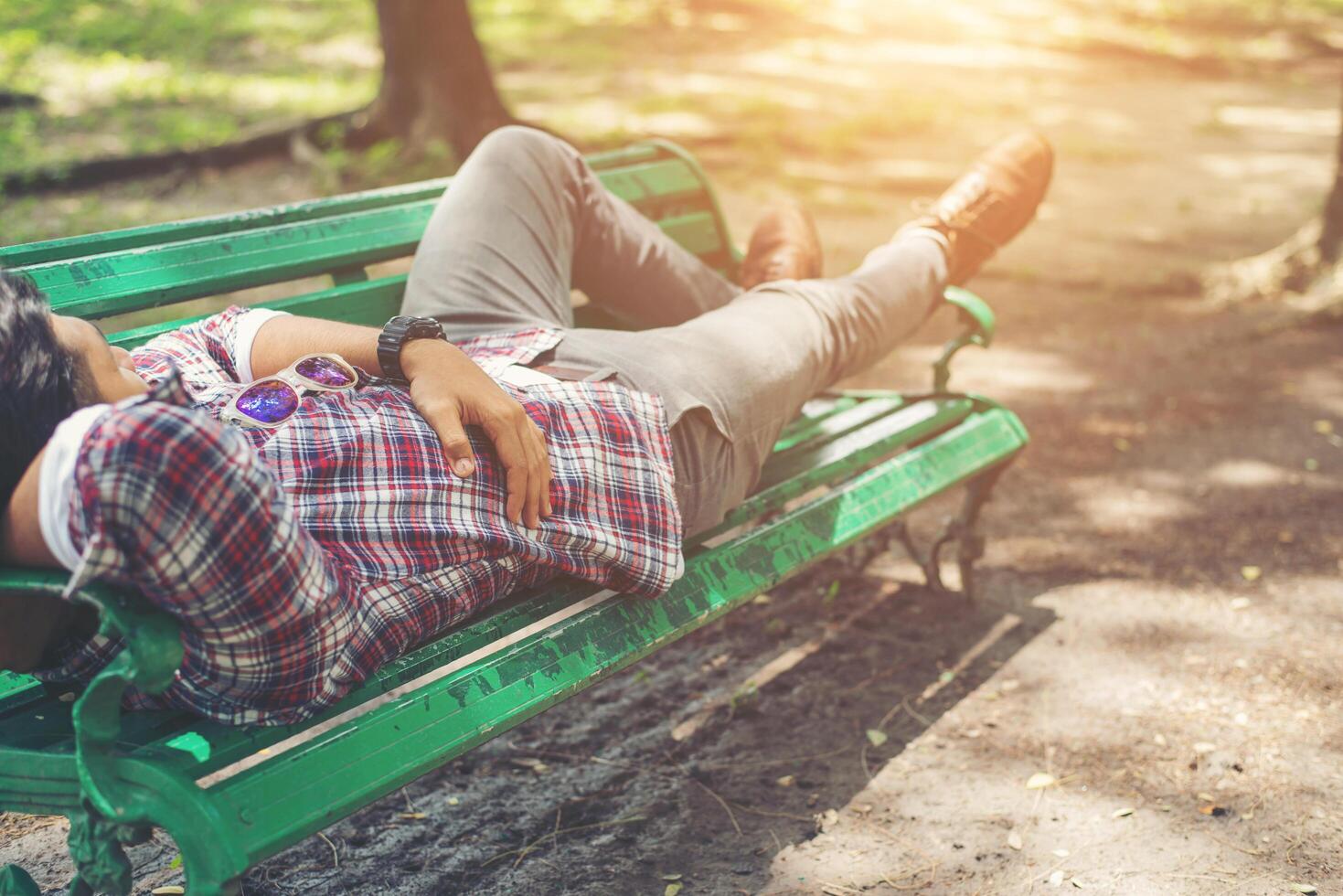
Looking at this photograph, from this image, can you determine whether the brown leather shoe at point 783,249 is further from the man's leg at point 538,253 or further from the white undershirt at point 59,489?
the white undershirt at point 59,489

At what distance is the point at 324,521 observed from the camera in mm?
1873

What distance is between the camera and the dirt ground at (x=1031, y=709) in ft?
7.91

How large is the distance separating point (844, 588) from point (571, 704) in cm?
97

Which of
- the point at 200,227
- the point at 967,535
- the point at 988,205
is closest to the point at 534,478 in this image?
the point at 200,227

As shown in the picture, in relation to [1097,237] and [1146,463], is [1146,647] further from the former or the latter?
[1097,237]

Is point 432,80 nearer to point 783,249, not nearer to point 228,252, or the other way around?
point 783,249

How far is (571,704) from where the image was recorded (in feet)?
10.0

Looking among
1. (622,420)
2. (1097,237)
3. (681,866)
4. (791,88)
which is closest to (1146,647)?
(681,866)

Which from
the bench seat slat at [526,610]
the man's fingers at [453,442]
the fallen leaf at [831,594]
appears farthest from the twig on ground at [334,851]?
the fallen leaf at [831,594]

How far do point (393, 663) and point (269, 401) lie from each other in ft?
1.62

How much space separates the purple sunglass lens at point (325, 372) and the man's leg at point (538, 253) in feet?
1.46

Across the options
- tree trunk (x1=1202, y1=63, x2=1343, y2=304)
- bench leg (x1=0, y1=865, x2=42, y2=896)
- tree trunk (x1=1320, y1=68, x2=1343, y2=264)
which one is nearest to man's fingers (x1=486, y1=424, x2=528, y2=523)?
bench leg (x1=0, y1=865, x2=42, y2=896)

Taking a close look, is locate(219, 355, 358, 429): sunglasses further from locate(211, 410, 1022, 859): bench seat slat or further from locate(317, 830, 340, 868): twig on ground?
locate(317, 830, 340, 868): twig on ground

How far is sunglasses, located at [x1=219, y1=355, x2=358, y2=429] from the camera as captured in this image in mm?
1975
